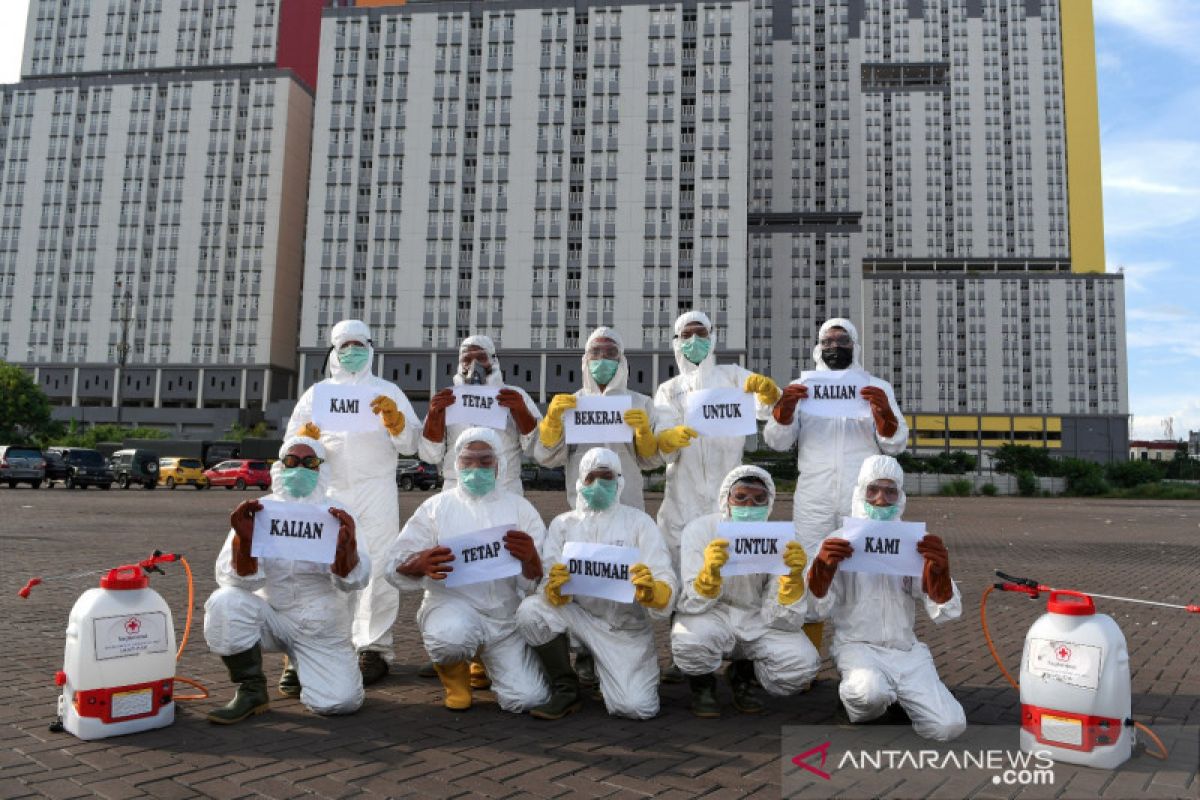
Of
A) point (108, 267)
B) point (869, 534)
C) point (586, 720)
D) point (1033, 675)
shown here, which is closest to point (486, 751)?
point (586, 720)

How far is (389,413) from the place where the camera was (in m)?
5.81

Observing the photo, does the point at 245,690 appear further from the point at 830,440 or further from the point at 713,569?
the point at 830,440

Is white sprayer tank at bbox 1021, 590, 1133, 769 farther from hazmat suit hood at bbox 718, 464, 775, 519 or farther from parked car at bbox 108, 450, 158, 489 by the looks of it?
parked car at bbox 108, 450, 158, 489

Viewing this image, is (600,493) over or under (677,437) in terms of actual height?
under

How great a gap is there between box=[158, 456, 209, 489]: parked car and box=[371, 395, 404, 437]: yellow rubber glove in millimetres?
33489

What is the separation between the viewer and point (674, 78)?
7300 centimetres

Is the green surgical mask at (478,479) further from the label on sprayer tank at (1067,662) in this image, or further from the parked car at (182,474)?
the parked car at (182,474)

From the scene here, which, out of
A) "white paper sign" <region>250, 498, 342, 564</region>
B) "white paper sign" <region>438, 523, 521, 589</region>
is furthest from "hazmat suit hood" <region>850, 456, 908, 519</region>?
"white paper sign" <region>250, 498, 342, 564</region>

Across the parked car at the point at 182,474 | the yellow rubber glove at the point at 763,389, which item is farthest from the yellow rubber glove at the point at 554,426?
the parked car at the point at 182,474

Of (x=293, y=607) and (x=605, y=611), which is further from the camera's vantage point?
(x=605, y=611)

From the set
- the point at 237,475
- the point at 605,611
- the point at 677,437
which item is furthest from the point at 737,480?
the point at 237,475

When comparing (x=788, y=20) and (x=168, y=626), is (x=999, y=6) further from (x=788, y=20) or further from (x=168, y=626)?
(x=168, y=626)

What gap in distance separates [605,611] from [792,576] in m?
1.19

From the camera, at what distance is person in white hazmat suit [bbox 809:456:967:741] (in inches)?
177
